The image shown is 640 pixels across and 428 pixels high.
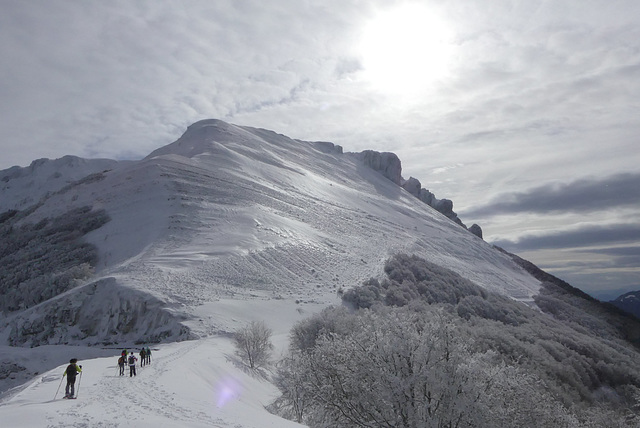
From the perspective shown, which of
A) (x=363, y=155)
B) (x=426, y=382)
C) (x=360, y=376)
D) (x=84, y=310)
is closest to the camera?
(x=426, y=382)

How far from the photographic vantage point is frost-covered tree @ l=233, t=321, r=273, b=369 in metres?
25.6

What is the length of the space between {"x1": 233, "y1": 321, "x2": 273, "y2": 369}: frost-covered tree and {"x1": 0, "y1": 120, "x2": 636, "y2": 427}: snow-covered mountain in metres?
0.90

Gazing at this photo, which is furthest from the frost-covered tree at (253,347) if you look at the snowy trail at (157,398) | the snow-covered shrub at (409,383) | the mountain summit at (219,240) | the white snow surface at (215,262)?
the snow-covered shrub at (409,383)

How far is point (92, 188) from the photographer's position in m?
64.6

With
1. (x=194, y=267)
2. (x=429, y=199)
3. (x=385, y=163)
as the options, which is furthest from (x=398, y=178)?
(x=194, y=267)

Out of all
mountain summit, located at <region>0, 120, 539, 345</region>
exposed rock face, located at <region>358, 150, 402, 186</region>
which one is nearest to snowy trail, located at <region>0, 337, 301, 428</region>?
mountain summit, located at <region>0, 120, 539, 345</region>

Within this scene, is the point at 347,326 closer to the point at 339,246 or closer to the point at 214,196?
the point at 339,246

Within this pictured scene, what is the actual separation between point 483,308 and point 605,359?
11872mm

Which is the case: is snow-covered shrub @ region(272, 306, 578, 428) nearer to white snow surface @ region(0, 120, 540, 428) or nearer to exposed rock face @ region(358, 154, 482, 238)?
white snow surface @ region(0, 120, 540, 428)

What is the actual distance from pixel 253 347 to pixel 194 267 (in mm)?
15221

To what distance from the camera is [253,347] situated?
26.0m

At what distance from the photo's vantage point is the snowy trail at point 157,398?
1015 cm

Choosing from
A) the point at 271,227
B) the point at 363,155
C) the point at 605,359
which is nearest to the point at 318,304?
the point at 271,227

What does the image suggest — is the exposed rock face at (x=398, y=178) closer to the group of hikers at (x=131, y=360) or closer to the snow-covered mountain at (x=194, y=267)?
the snow-covered mountain at (x=194, y=267)
